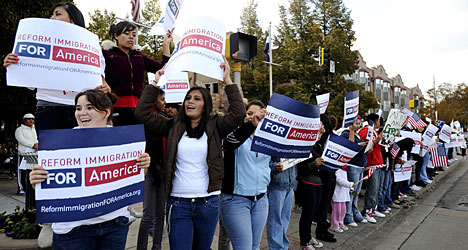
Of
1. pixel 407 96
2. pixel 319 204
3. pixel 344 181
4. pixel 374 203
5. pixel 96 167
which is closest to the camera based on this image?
pixel 96 167

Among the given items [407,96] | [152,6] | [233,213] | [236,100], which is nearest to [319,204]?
[233,213]

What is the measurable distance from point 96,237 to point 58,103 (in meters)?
1.34

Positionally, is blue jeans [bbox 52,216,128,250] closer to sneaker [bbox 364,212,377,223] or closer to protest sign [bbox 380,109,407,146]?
sneaker [bbox 364,212,377,223]

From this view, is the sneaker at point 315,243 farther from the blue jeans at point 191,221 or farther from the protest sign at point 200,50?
the protest sign at point 200,50

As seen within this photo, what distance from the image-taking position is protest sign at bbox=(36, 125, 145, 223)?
2.07 metres

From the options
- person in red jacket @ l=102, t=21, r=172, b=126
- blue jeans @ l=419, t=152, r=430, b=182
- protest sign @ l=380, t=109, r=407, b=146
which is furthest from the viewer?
blue jeans @ l=419, t=152, r=430, b=182

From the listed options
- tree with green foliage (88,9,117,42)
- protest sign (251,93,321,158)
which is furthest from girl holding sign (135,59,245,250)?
tree with green foliage (88,9,117,42)

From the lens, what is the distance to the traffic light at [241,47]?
6168 millimetres

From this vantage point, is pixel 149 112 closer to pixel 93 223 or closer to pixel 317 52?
pixel 93 223

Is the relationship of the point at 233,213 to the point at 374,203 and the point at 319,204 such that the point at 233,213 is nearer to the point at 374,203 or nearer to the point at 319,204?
the point at 319,204

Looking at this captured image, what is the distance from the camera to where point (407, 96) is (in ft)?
258

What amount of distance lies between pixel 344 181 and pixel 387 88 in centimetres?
6476

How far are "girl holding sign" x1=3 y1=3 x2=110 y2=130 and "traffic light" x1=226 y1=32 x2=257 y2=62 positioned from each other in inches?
134

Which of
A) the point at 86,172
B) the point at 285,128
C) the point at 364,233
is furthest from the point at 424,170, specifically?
the point at 86,172
